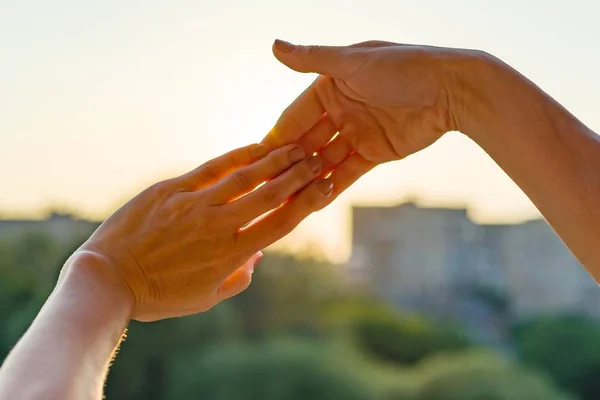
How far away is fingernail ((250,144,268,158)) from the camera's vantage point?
2.47 ft

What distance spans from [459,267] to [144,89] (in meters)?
3.78

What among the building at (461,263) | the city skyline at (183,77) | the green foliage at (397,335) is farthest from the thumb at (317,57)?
the green foliage at (397,335)

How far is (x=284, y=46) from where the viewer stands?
72 cm

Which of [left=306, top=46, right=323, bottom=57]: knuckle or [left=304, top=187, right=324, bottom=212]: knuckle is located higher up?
[left=306, top=46, right=323, bottom=57]: knuckle


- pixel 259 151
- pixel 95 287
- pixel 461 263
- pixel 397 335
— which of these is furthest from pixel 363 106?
pixel 397 335

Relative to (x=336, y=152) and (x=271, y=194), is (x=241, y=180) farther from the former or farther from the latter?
(x=336, y=152)

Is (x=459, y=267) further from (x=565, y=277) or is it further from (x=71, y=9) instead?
(x=71, y=9)

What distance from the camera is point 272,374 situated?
558 cm

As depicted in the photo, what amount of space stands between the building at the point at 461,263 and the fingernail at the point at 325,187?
4.38m

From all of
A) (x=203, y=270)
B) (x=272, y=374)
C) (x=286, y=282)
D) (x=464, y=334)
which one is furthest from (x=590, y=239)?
(x=464, y=334)

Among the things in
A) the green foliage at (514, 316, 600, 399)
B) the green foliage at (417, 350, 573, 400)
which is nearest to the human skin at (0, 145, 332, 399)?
the green foliage at (417, 350, 573, 400)

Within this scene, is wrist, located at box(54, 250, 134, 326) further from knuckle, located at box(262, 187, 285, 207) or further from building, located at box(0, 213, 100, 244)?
building, located at box(0, 213, 100, 244)

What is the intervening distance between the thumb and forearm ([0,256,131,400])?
0.86 feet

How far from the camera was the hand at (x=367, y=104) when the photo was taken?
693 mm
